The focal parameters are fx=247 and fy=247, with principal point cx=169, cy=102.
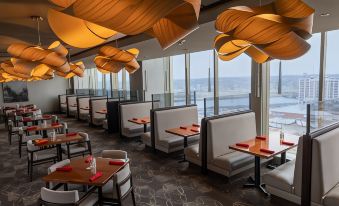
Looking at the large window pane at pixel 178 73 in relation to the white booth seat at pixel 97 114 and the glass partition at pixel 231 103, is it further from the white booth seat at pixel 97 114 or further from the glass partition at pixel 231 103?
the white booth seat at pixel 97 114

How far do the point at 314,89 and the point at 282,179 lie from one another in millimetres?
2451

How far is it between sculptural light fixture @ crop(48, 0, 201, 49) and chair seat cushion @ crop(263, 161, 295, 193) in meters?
2.94

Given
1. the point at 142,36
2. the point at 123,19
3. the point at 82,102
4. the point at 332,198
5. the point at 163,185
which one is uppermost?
the point at 142,36

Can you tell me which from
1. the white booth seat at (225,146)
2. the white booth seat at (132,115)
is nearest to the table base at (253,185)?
the white booth seat at (225,146)

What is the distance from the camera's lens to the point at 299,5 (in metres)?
2.25

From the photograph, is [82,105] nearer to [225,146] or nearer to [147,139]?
[147,139]

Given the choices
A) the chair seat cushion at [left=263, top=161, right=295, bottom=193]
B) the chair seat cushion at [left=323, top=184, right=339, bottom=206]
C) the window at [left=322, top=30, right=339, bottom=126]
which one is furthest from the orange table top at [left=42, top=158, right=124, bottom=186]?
the window at [left=322, top=30, right=339, bottom=126]

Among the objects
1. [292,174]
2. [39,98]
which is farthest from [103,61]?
[39,98]

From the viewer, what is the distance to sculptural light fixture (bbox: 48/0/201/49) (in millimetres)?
1302

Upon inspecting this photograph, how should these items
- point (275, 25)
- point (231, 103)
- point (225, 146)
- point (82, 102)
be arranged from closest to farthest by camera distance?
1. point (275, 25)
2. point (225, 146)
3. point (231, 103)
4. point (82, 102)

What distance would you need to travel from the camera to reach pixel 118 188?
3.17 m

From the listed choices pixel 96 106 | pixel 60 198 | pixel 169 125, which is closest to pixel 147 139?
pixel 169 125

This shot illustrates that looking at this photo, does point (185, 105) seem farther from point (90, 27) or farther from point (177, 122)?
point (90, 27)

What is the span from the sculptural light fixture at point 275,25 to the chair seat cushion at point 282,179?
2.03 metres
